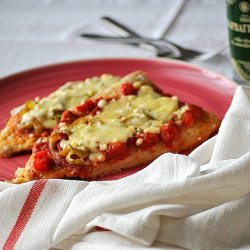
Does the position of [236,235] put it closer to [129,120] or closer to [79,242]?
[79,242]

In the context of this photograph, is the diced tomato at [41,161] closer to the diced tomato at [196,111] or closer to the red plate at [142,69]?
the red plate at [142,69]

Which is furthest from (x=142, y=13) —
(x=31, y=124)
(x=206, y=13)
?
(x=31, y=124)

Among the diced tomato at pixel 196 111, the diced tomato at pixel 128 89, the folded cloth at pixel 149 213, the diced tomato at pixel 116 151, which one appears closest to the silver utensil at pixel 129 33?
the diced tomato at pixel 128 89

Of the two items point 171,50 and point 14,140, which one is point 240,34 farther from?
point 14,140

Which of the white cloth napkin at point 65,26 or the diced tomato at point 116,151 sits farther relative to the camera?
the white cloth napkin at point 65,26

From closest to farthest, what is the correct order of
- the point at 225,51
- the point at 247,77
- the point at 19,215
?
1. the point at 19,215
2. the point at 247,77
3. the point at 225,51

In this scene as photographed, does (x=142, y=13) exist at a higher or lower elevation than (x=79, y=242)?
lower
